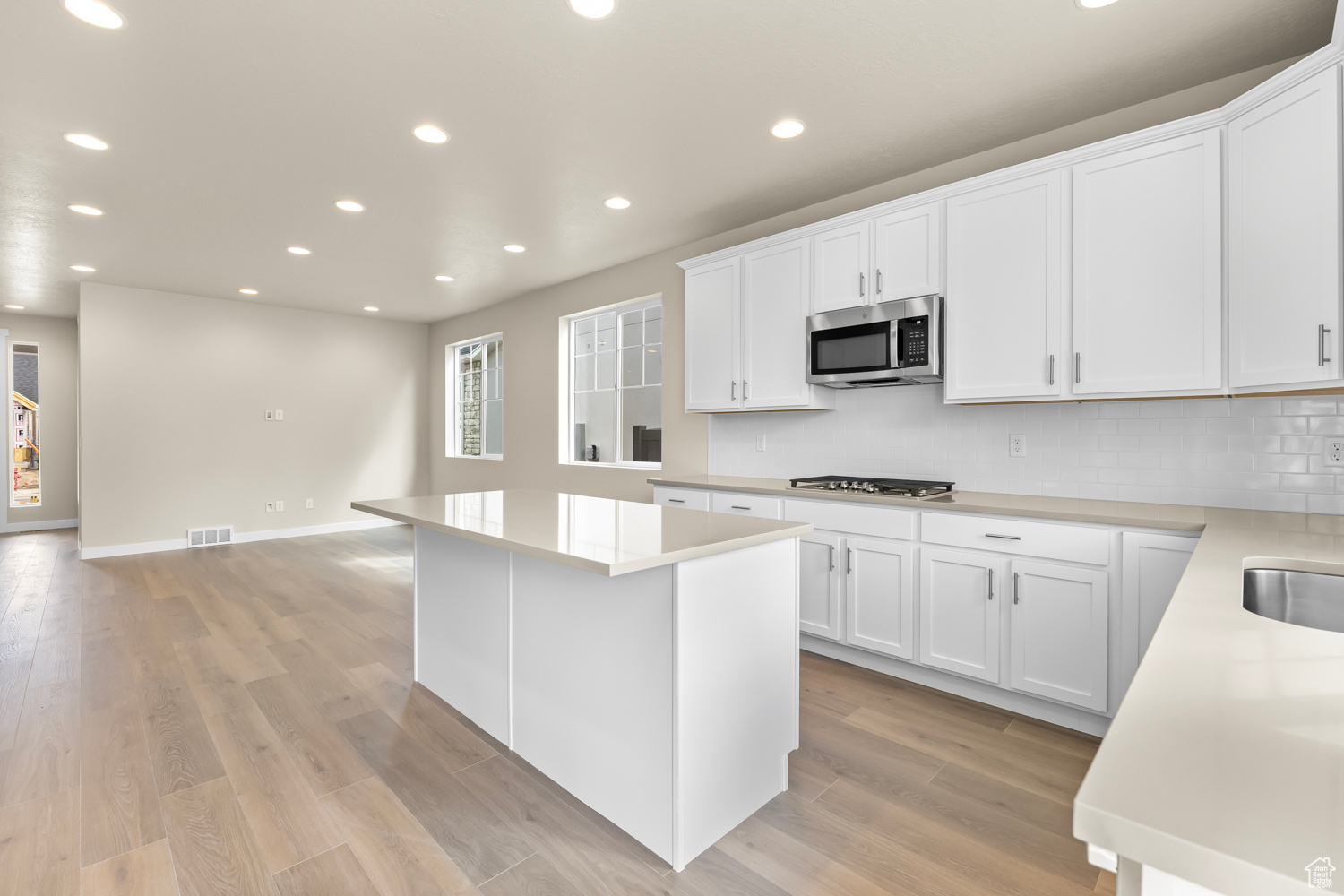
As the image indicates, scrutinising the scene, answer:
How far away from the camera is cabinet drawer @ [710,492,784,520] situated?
3.33 meters

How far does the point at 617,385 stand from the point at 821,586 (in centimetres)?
282

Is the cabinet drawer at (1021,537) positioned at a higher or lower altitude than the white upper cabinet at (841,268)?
lower

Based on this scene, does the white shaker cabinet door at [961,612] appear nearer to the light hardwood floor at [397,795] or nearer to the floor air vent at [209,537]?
the light hardwood floor at [397,795]

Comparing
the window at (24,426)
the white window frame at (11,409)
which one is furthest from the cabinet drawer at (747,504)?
the window at (24,426)

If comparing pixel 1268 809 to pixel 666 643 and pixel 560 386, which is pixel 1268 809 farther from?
pixel 560 386

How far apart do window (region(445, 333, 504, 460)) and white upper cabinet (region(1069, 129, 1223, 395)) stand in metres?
5.45

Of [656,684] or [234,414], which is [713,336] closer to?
[656,684]

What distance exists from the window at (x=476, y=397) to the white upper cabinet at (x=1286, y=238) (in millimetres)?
5905

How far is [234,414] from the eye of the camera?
21.6 feet

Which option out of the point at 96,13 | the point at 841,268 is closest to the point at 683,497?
the point at 841,268

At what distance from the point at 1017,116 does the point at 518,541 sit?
279cm

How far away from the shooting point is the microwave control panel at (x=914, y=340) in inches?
117

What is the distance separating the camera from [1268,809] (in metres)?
0.50

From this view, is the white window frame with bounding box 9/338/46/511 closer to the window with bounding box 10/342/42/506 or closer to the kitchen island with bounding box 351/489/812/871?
the window with bounding box 10/342/42/506
